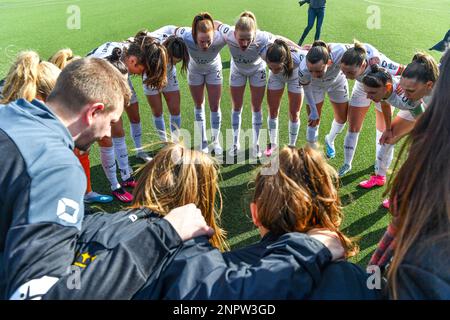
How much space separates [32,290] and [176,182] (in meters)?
0.89

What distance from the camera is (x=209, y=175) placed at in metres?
2.14

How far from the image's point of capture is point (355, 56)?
3.82 metres

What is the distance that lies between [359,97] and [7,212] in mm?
3710

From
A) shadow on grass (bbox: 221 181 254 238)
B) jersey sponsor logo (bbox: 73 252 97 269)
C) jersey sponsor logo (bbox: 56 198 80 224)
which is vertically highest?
jersey sponsor logo (bbox: 56 198 80 224)

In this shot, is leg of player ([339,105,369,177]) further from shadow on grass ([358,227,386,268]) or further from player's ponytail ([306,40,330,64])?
shadow on grass ([358,227,386,268])

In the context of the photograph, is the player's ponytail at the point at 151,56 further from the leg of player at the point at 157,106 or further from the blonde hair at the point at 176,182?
the blonde hair at the point at 176,182

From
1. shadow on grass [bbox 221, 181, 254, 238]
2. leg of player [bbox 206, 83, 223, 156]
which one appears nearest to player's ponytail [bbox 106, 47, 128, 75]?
leg of player [bbox 206, 83, 223, 156]

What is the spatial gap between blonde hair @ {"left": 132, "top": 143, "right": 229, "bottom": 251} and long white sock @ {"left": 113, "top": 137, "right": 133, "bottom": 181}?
7.33 feet

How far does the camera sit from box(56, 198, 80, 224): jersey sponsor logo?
1.45 m

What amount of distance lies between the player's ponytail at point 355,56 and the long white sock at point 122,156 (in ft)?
7.94

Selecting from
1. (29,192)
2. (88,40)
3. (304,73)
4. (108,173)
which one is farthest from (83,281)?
(88,40)

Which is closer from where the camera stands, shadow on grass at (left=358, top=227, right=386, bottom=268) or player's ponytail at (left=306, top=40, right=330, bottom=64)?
shadow on grass at (left=358, top=227, right=386, bottom=268)

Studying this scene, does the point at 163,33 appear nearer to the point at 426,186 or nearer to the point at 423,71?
the point at 423,71

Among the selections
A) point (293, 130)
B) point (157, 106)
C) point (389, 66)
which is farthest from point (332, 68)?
point (157, 106)
